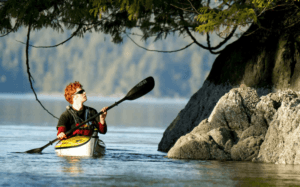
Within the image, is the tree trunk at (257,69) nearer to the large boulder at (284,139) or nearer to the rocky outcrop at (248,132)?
the rocky outcrop at (248,132)

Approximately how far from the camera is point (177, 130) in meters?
12.7

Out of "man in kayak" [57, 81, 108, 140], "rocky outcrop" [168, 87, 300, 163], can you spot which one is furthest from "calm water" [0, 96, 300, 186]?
"man in kayak" [57, 81, 108, 140]

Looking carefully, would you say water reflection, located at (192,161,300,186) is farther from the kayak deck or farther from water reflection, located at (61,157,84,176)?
the kayak deck

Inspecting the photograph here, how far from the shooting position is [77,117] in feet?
30.8

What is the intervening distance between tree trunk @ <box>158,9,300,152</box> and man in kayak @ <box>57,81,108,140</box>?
339 centimetres

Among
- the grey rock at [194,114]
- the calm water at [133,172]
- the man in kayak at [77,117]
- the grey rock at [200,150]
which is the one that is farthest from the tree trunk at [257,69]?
the man in kayak at [77,117]

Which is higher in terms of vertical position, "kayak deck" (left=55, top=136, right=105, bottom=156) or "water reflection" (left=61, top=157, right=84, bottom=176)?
"kayak deck" (left=55, top=136, right=105, bottom=156)

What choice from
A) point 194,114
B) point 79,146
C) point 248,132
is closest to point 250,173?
point 248,132

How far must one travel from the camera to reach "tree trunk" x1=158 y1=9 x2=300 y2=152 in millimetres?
12328

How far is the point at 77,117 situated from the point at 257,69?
5.48 meters

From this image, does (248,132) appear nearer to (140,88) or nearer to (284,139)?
(284,139)

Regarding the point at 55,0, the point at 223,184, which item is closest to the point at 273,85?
the point at 55,0

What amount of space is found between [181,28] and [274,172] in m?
6.34

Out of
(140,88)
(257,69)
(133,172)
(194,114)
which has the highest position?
(257,69)
